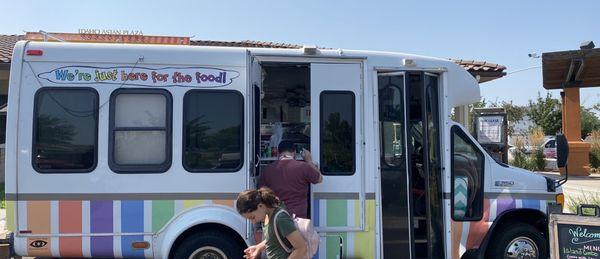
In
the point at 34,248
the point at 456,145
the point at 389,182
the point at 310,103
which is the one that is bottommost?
the point at 34,248

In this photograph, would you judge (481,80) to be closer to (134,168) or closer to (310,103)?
(310,103)

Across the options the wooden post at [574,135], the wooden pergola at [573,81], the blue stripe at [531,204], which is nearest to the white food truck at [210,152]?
the blue stripe at [531,204]

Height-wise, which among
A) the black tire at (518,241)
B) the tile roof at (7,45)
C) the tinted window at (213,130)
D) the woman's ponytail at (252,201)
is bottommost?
the black tire at (518,241)

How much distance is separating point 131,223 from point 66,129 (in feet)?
3.60

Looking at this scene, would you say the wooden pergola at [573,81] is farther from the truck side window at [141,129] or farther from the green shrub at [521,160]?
the truck side window at [141,129]

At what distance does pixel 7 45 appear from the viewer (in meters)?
15.1

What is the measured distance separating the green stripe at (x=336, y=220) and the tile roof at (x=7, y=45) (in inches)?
364

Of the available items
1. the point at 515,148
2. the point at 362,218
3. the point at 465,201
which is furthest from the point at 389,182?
the point at 515,148

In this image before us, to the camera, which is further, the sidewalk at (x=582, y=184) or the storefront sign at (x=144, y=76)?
the sidewalk at (x=582, y=184)

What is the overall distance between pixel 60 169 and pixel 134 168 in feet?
2.24

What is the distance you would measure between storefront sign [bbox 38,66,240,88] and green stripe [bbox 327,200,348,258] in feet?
5.34

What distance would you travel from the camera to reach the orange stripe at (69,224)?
16.0 ft

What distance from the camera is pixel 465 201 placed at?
5.66 m

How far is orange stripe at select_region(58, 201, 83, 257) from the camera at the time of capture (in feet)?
16.0
